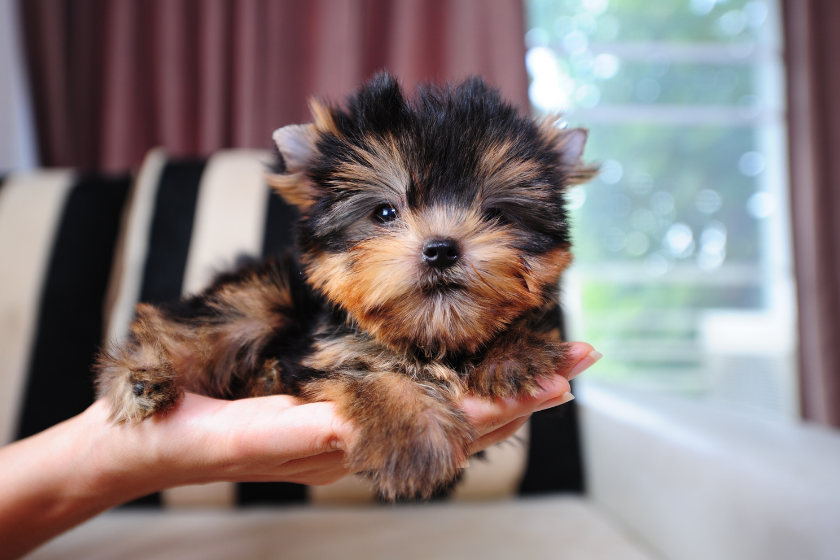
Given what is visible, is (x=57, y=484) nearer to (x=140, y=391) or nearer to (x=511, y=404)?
(x=140, y=391)

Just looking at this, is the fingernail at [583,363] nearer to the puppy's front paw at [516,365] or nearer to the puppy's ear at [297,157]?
the puppy's front paw at [516,365]

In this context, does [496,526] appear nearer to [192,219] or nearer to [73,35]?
[192,219]

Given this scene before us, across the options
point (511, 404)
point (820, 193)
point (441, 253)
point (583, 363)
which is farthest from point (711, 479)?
point (820, 193)

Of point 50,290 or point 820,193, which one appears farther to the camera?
point 820,193

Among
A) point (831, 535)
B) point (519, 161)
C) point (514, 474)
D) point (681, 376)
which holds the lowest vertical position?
point (681, 376)

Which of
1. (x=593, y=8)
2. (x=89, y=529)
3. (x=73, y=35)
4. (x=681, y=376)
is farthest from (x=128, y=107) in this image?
(x=681, y=376)
